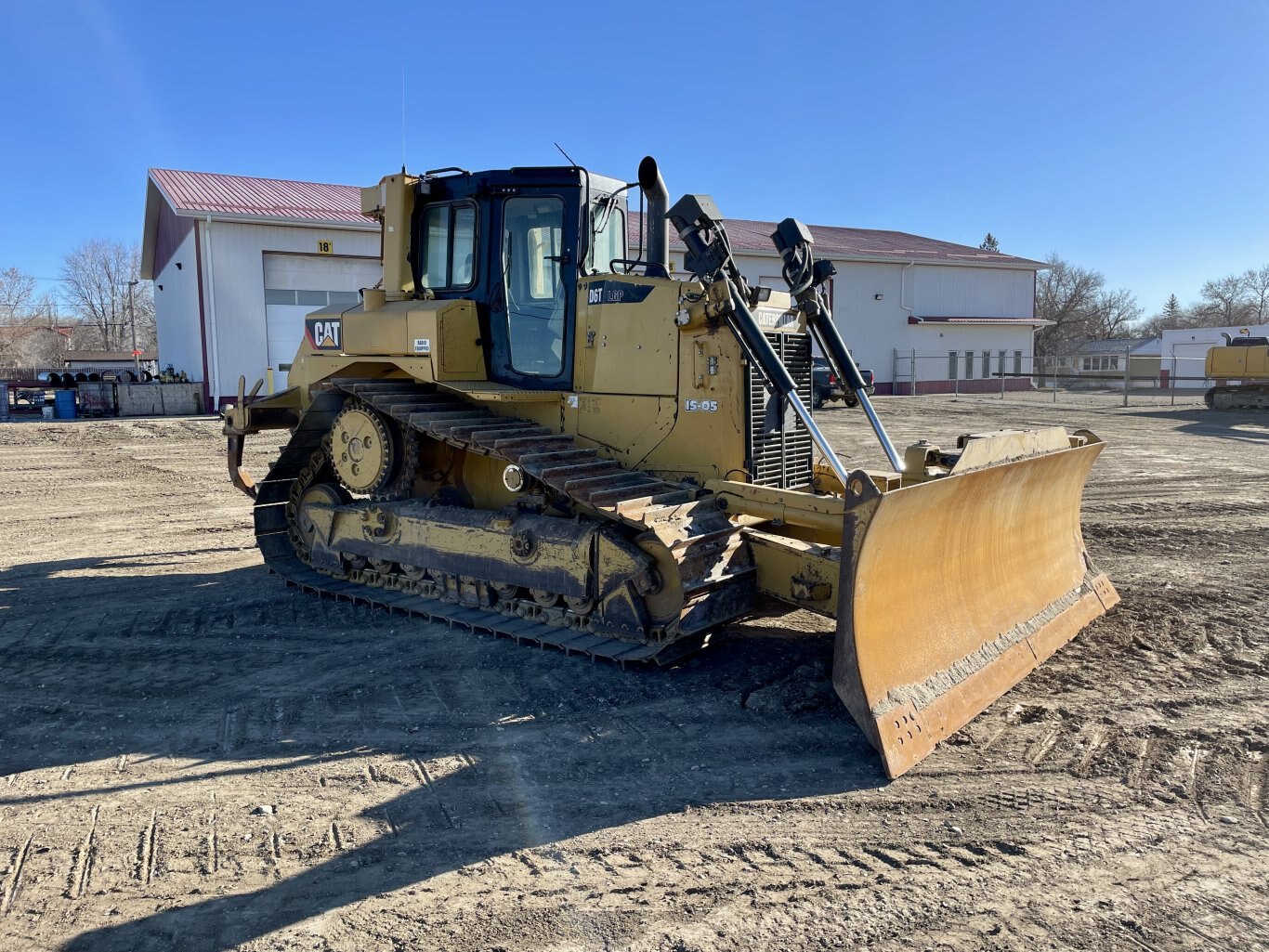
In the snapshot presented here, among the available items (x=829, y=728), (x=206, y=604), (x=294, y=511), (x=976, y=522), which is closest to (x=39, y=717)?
(x=206, y=604)

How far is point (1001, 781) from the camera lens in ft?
Result: 14.3

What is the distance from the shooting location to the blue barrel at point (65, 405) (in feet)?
76.2

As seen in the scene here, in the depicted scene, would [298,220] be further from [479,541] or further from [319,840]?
[319,840]

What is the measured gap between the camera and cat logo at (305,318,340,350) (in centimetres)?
817

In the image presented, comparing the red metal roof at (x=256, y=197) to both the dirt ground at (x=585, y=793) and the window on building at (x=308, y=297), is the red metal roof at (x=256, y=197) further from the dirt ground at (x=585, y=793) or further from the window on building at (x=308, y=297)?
the dirt ground at (x=585, y=793)

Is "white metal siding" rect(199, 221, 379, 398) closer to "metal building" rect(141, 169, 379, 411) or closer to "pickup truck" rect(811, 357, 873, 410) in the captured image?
"metal building" rect(141, 169, 379, 411)

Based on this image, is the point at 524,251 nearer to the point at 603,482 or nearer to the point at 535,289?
the point at 535,289

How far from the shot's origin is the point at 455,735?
195 inches

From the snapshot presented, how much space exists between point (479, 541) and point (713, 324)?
2.31 m

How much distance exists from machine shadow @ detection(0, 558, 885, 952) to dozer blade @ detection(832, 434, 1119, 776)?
Answer: 14.6 inches

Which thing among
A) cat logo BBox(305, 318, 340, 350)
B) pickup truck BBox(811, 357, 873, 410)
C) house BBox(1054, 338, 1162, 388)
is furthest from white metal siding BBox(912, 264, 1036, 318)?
cat logo BBox(305, 318, 340, 350)

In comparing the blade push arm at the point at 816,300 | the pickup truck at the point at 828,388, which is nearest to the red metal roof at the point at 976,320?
the pickup truck at the point at 828,388

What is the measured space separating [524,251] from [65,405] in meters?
20.7

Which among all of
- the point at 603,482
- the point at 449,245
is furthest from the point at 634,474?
the point at 449,245
